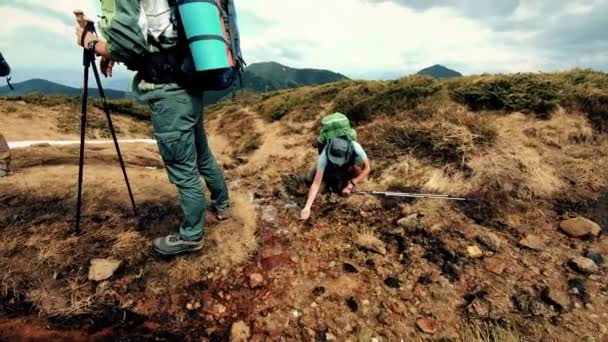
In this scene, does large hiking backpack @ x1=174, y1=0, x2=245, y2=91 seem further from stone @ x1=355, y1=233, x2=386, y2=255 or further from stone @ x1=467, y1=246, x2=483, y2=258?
stone @ x1=467, y1=246, x2=483, y2=258

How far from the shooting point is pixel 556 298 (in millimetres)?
3721

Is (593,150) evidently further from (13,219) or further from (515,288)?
(13,219)

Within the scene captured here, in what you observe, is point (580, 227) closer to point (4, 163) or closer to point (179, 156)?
point (179, 156)

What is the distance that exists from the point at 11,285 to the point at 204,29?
3091 millimetres

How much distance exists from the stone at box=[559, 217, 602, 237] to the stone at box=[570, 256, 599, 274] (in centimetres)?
70

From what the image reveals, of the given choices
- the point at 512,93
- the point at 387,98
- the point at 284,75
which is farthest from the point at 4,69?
the point at 284,75

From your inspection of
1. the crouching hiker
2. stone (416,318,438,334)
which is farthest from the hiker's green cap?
stone (416,318,438,334)

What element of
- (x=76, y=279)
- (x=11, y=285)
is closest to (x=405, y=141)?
(x=76, y=279)

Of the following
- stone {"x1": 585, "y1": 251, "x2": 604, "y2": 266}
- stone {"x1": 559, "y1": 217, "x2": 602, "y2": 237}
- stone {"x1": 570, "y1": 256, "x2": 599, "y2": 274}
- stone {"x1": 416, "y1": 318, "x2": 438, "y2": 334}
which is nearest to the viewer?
stone {"x1": 416, "y1": 318, "x2": 438, "y2": 334}

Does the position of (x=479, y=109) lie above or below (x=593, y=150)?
above

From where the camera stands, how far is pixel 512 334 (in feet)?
10.5

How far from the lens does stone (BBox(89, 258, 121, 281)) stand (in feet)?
12.4

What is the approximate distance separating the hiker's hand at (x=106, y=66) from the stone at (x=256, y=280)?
2556mm

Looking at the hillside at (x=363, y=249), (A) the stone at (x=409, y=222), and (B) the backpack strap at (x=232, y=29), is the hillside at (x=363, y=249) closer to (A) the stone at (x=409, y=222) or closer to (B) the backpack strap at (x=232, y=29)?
(A) the stone at (x=409, y=222)
